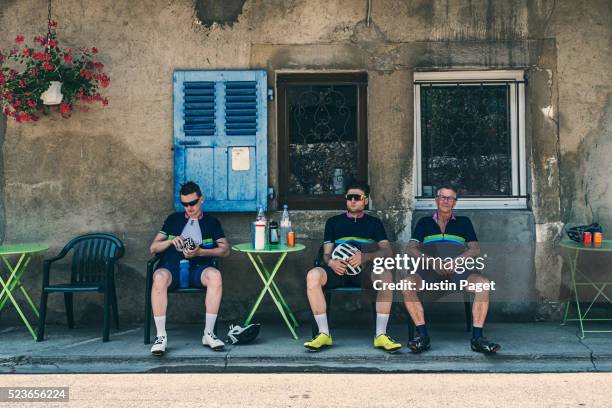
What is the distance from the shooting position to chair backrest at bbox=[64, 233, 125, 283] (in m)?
7.59

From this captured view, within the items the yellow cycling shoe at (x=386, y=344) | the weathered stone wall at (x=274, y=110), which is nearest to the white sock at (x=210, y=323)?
the weathered stone wall at (x=274, y=110)

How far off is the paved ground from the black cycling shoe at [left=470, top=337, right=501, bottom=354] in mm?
57

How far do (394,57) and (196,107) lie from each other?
7.15ft

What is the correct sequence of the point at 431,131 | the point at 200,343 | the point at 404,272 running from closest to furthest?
the point at 200,343, the point at 404,272, the point at 431,131

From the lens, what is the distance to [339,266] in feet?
22.6

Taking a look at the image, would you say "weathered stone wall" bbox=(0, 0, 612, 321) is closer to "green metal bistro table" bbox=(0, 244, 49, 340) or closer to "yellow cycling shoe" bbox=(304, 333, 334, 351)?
"green metal bistro table" bbox=(0, 244, 49, 340)

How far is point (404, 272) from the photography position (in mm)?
7469

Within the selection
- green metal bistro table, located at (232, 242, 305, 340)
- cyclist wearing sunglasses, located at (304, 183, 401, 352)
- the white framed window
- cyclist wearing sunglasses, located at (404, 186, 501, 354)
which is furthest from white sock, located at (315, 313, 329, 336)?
the white framed window

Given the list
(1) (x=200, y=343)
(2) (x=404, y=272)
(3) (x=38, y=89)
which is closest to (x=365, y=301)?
(2) (x=404, y=272)

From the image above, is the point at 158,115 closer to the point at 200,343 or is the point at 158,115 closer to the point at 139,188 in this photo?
the point at 139,188

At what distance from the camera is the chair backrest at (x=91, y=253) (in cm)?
759

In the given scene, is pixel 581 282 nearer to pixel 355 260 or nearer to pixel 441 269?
pixel 441 269

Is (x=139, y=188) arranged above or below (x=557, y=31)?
below

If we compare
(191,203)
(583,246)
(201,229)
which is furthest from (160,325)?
(583,246)
